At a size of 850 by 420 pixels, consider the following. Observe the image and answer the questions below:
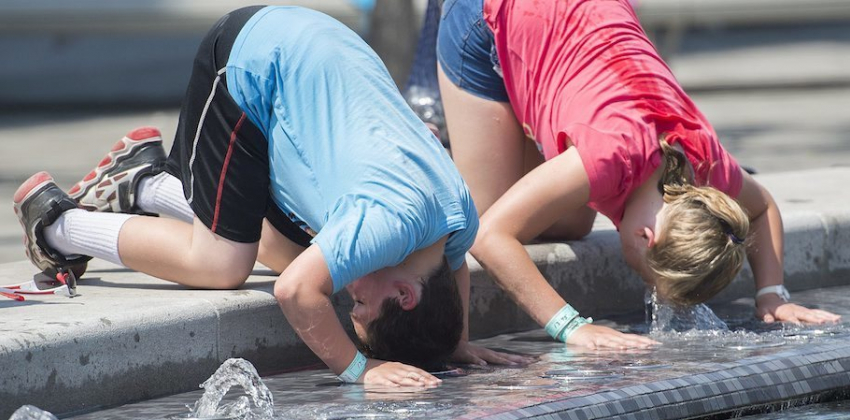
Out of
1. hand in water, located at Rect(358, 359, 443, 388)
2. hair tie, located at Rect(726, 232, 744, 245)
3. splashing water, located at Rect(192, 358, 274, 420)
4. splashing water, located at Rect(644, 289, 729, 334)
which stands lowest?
splashing water, located at Rect(644, 289, 729, 334)

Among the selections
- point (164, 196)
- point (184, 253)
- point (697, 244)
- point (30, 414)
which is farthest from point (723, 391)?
point (164, 196)

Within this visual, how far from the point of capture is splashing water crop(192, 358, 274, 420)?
12.0 ft

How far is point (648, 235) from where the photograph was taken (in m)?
4.45

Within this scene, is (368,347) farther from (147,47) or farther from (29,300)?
(147,47)

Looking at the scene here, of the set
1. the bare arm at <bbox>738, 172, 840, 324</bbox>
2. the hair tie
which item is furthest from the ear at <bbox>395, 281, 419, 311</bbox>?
the bare arm at <bbox>738, 172, 840, 324</bbox>

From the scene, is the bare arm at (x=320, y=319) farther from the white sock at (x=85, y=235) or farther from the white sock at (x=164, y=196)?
the white sock at (x=164, y=196)

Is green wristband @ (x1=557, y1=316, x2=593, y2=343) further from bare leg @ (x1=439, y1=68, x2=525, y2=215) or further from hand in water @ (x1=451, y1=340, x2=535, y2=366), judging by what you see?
bare leg @ (x1=439, y1=68, x2=525, y2=215)

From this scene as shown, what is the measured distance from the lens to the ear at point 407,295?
12.5ft

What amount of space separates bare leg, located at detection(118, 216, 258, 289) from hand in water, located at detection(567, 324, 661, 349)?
103 centimetres

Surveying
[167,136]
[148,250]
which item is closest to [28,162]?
[167,136]

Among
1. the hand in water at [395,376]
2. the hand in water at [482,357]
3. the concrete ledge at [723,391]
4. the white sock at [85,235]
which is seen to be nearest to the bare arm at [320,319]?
the hand in water at [395,376]

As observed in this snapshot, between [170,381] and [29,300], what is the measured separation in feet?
1.70

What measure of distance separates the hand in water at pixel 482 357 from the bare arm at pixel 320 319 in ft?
1.07

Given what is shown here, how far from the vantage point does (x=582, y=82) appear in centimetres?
480
